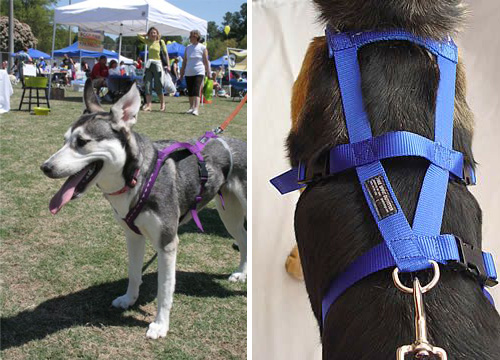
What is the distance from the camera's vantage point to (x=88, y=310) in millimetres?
3188

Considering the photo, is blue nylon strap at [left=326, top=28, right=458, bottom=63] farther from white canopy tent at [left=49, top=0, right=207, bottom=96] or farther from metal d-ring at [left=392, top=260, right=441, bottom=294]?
white canopy tent at [left=49, top=0, right=207, bottom=96]

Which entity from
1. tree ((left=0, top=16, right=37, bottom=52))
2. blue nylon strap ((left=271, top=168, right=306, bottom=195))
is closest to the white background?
blue nylon strap ((left=271, top=168, right=306, bottom=195))

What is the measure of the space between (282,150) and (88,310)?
1759mm

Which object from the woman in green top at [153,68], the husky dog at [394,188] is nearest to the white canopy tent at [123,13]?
the woman in green top at [153,68]

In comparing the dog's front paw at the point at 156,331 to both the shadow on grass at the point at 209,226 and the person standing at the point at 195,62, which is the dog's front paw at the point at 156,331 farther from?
the person standing at the point at 195,62

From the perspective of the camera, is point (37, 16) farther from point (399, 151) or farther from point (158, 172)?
point (399, 151)

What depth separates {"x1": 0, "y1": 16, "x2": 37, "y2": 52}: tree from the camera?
39062mm

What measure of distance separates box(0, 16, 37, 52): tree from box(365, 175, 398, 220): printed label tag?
4364 centimetres

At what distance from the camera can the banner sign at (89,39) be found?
17.4m

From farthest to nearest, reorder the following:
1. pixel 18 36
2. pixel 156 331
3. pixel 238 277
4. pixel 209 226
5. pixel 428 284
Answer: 1. pixel 18 36
2. pixel 209 226
3. pixel 238 277
4. pixel 156 331
5. pixel 428 284

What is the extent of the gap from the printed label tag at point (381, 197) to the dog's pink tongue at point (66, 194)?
1.96m

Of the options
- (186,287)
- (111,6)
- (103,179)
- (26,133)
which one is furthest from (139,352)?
(111,6)

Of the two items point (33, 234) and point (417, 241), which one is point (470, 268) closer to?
point (417, 241)

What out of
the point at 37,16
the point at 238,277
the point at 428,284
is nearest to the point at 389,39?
the point at 428,284
